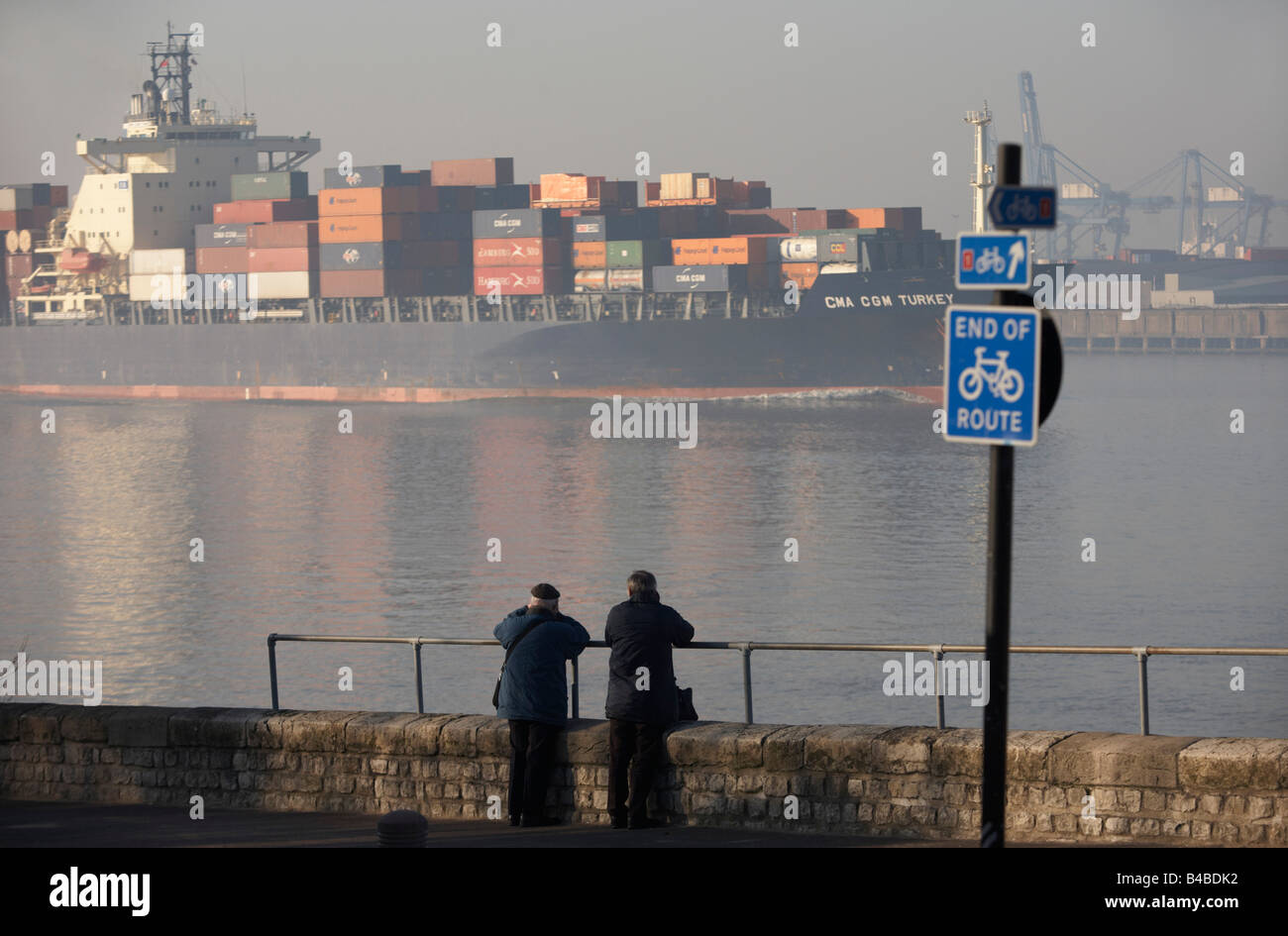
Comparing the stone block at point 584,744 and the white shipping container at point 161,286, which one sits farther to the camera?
the white shipping container at point 161,286

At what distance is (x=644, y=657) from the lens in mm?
7793

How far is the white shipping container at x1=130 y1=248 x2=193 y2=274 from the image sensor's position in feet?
250

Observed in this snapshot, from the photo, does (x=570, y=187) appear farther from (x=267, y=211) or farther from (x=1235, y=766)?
(x=1235, y=766)

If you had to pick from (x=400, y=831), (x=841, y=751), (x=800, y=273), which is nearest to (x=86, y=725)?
(x=400, y=831)

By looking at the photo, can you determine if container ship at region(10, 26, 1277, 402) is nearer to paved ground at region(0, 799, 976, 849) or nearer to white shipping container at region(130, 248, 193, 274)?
white shipping container at region(130, 248, 193, 274)

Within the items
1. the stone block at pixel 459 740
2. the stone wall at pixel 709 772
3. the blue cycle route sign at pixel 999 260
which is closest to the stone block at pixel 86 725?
the stone wall at pixel 709 772

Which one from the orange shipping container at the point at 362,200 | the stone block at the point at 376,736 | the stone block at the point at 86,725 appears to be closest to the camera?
the stone block at the point at 376,736

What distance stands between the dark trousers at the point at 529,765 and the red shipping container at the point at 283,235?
64887mm

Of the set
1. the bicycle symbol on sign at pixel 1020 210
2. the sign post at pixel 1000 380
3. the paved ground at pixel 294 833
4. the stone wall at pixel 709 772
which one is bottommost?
the paved ground at pixel 294 833

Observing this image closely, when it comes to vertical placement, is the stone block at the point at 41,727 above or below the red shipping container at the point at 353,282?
below

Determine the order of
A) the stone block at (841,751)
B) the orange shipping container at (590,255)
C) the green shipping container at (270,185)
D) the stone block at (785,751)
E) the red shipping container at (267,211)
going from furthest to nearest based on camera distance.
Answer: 1. the green shipping container at (270,185)
2. the red shipping container at (267,211)
3. the orange shipping container at (590,255)
4. the stone block at (785,751)
5. the stone block at (841,751)

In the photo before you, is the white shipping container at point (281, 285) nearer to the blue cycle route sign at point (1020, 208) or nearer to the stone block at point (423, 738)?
the stone block at point (423, 738)

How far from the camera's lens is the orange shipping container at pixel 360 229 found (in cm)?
6900
